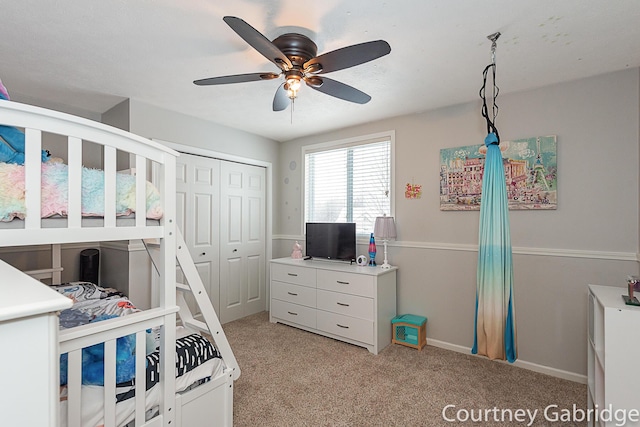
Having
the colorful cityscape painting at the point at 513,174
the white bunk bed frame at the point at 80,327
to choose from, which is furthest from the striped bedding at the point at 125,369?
the colorful cityscape painting at the point at 513,174

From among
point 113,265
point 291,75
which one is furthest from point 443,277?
point 113,265

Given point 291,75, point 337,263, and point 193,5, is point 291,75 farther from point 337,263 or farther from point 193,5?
point 337,263

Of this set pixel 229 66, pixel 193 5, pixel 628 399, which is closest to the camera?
pixel 628 399

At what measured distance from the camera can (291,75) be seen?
1.80m

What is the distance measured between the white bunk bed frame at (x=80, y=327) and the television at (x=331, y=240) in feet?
6.27

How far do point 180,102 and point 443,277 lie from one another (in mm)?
3134

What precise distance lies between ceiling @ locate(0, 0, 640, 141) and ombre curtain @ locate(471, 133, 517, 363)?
2.28ft

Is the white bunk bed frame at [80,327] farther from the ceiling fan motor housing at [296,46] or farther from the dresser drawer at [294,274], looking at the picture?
the dresser drawer at [294,274]

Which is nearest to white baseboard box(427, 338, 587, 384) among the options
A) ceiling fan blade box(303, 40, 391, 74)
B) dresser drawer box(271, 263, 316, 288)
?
dresser drawer box(271, 263, 316, 288)

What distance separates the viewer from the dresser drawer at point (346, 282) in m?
2.97

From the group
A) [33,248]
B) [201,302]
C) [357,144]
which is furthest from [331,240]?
[33,248]

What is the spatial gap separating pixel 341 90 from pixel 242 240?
8.64 feet

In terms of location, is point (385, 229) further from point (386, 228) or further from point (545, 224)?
point (545, 224)

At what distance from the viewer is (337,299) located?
3.18 meters
